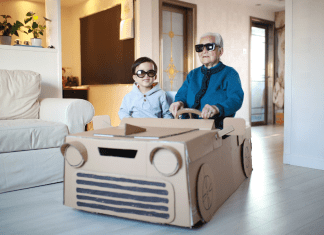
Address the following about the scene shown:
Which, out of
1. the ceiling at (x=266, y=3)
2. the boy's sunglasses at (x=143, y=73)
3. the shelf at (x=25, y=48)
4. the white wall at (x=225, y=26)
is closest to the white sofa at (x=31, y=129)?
the shelf at (x=25, y=48)

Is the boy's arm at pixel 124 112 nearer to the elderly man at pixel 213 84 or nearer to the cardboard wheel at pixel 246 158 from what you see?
the elderly man at pixel 213 84

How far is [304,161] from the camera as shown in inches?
99.7

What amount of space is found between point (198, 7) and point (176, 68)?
1064 mm

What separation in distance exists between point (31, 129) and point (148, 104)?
0.76 metres

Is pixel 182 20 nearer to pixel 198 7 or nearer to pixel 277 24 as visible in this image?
pixel 198 7

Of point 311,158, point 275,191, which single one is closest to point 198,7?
point 311,158

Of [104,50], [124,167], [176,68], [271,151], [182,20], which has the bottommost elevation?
[271,151]

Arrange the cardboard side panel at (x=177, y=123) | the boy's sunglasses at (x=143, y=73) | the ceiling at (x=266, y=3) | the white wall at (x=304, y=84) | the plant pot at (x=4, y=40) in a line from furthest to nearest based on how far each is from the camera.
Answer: the ceiling at (x=266, y=3) → the plant pot at (x=4, y=40) → the white wall at (x=304, y=84) → the boy's sunglasses at (x=143, y=73) → the cardboard side panel at (x=177, y=123)

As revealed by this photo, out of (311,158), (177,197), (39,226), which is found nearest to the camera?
(177,197)

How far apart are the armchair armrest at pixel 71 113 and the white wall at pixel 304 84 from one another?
1.66 metres

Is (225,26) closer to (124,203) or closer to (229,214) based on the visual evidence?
(229,214)

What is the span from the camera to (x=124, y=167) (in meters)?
1.25

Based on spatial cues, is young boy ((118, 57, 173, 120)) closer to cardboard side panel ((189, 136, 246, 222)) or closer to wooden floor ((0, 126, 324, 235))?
cardboard side panel ((189, 136, 246, 222))

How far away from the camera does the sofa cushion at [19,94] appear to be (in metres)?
2.34
